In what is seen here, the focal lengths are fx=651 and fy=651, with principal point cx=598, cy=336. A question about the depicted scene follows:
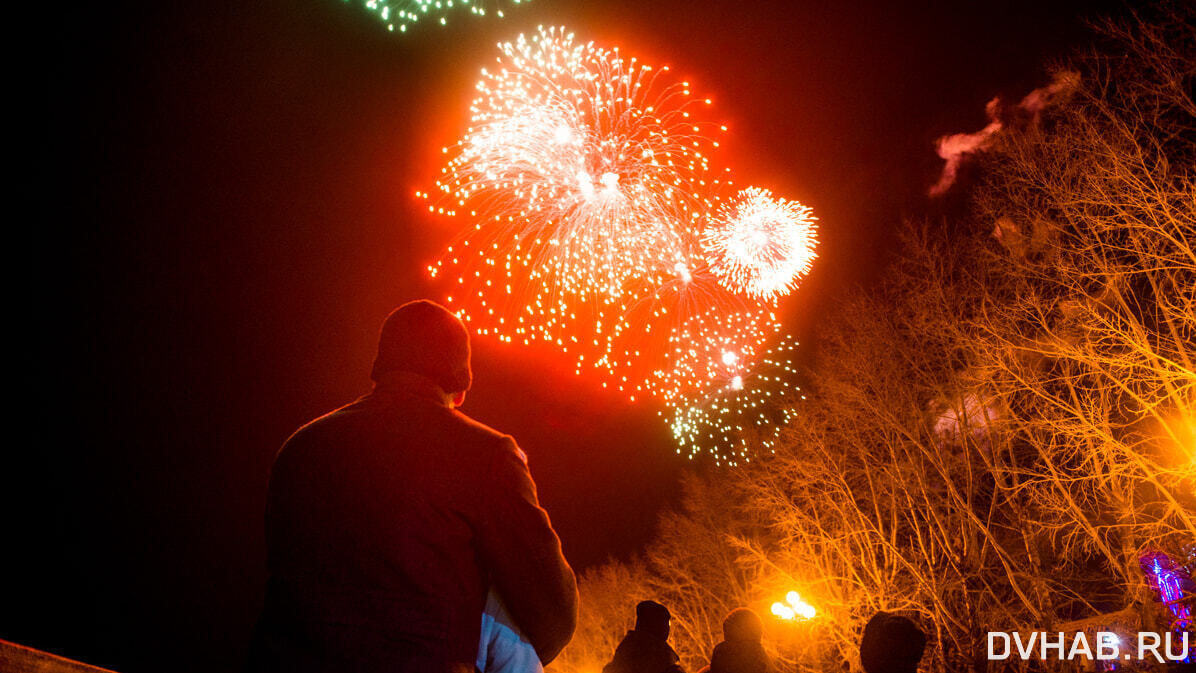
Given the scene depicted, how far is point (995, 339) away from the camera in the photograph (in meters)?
14.4

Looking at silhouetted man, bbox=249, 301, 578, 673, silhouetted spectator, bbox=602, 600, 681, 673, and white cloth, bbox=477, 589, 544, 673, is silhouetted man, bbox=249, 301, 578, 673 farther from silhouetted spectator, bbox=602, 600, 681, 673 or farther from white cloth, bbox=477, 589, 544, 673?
silhouetted spectator, bbox=602, 600, 681, 673

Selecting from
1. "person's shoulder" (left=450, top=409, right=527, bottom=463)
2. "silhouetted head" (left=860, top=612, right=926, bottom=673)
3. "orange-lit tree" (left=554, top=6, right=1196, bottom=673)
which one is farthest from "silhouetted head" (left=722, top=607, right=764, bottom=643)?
"orange-lit tree" (left=554, top=6, right=1196, bottom=673)

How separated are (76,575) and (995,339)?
35381 millimetres

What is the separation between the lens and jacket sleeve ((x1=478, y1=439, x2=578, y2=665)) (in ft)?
5.51

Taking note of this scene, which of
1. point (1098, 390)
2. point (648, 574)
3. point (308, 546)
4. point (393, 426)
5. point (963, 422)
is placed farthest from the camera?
point (648, 574)

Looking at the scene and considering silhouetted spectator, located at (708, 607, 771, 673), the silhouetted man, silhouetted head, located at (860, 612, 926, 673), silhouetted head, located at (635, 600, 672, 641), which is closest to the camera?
the silhouetted man

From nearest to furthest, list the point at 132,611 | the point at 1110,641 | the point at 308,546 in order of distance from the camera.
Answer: the point at 308,546, the point at 1110,641, the point at 132,611

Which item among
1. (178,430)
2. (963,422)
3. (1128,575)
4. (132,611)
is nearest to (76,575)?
(132,611)

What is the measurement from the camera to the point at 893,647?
3.78 metres

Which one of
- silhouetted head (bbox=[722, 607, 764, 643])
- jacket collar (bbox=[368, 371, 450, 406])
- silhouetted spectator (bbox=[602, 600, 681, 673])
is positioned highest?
jacket collar (bbox=[368, 371, 450, 406])

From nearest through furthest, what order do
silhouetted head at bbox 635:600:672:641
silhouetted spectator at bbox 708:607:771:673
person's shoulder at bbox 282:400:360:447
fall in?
1. person's shoulder at bbox 282:400:360:447
2. silhouetted spectator at bbox 708:607:771:673
3. silhouetted head at bbox 635:600:672:641

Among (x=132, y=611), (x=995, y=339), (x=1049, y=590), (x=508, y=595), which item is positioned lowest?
(x=132, y=611)

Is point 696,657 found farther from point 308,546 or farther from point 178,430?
point 308,546

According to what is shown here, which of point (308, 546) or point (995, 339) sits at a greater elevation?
point (995, 339)
